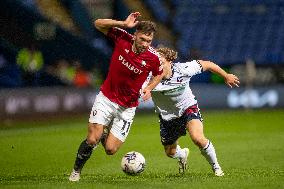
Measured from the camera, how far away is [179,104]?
11.5 m

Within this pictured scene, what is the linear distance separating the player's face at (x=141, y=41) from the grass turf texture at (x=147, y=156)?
71.9 inches

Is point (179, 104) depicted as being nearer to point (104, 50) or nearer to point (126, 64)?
point (126, 64)

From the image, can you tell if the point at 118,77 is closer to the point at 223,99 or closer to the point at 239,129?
the point at 239,129

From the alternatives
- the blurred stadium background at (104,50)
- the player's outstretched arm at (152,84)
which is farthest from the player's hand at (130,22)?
the blurred stadium background at (104,50)

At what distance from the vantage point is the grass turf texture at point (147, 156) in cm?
1034

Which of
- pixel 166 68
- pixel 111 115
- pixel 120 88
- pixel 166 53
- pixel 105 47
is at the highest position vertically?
pixel 105 47

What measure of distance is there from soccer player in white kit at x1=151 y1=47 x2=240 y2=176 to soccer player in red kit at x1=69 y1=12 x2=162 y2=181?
2.03ft

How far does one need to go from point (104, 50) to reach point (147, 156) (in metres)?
12.7

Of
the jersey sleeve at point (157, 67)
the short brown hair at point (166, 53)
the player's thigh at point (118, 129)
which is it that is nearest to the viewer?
the jersey sleeve at point (157, 67)

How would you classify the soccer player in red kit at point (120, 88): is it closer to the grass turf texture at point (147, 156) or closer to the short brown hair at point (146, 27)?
the short brown hair at point (146, 27)

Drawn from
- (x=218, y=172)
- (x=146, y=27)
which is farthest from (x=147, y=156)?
(x=146, y=27)

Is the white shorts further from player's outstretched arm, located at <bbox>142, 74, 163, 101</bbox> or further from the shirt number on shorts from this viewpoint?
player's outstretched arm, located at <bbox>142, 74, 163, 101</bbox>

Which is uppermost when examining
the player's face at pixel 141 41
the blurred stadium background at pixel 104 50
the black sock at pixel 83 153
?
the blurred stadium background at pixel 104 50

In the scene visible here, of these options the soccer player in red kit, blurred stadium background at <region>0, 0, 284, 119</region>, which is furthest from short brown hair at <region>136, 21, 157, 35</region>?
blurred stadium background at <region>0, 0, 284, 119</region>
